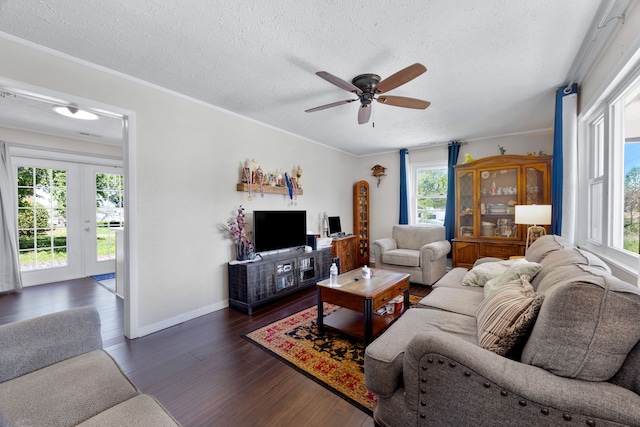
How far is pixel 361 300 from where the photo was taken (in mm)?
2318

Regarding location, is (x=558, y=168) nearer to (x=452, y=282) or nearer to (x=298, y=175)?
(x=452, y=282)

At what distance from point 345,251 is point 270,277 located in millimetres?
1972

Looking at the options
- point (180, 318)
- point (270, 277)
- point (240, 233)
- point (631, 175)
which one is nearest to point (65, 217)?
point (180, 318)

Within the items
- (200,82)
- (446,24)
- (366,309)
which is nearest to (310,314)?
(366,309)

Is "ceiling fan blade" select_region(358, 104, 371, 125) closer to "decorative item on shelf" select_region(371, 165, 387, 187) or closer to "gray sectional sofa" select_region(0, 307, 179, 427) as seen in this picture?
"gray sectional sofa" select_region(0, 307, 179, 427)

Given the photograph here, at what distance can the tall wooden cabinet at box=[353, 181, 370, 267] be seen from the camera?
5.69 meters

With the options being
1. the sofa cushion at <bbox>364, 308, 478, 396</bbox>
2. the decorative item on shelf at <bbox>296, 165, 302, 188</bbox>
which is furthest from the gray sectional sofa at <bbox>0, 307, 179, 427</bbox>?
the decorative item on shelf at <bbox>296, 165, 302, 188</bbox>

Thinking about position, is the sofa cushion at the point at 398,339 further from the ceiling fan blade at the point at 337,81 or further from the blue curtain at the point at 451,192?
the blue curtain at the point at 451,192

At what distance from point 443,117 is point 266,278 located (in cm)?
310

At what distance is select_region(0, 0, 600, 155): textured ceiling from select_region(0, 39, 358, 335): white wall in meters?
0.16

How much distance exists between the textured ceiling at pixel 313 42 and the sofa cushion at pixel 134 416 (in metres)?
2.08

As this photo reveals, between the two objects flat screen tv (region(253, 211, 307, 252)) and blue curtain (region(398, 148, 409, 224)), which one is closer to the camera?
flat screen tv (region(253, 211, 307, 252))

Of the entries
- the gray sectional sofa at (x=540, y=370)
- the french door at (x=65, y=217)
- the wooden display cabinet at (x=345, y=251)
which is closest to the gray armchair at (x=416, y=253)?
the wooden display cabinet at (x=345, y=251)

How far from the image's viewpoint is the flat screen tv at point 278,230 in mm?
3436
